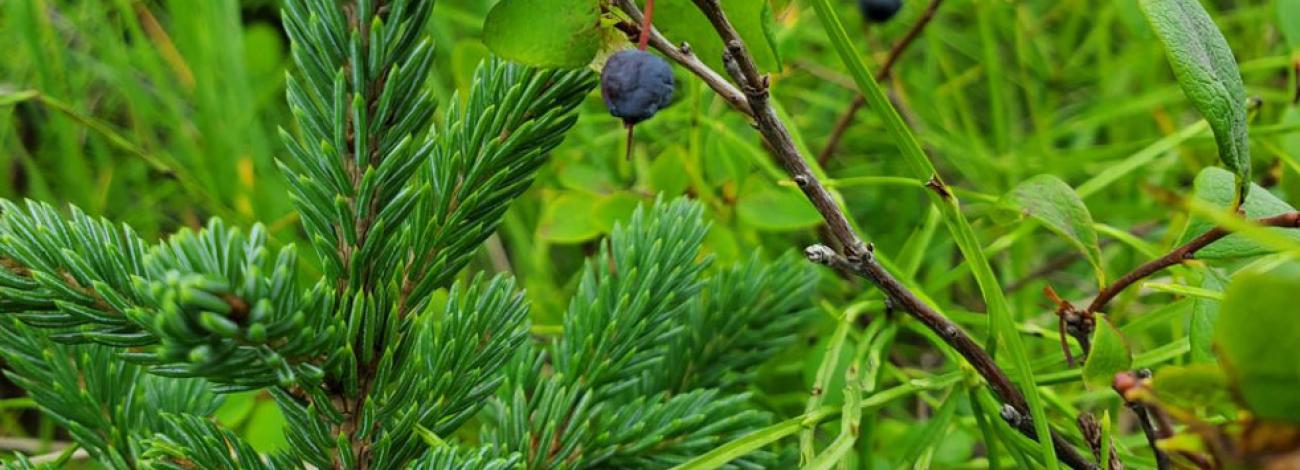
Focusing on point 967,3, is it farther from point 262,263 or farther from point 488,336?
point 262,263

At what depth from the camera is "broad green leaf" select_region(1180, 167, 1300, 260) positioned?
56 centimetres

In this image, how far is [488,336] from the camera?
1.95ft

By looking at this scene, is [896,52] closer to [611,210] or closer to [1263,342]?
[611,210]

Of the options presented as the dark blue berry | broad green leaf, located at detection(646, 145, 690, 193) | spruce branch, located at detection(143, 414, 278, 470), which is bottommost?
spruce branch, located at detection(143, 414, 278, 470)

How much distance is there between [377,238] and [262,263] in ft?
0.30

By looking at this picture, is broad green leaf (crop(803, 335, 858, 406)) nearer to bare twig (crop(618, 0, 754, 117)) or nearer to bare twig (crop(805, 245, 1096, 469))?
bare twig (crop(805, 245, 1096, 469))

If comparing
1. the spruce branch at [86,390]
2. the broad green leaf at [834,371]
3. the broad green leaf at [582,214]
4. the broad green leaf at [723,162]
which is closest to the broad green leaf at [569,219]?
the broad green leaf at [582,214]

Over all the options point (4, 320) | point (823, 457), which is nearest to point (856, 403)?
point (823, 457)

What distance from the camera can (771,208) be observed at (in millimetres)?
1042

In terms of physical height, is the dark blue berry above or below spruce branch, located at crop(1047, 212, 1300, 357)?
above

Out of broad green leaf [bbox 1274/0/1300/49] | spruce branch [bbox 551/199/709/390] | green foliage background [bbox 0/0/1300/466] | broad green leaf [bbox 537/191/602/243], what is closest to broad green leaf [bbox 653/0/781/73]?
spruce branch [bbox 551/199/709/390]

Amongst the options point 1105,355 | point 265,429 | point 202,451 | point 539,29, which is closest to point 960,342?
point 1105,355

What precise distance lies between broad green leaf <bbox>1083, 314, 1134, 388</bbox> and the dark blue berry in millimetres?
244

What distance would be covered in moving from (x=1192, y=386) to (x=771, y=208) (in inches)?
26.8
